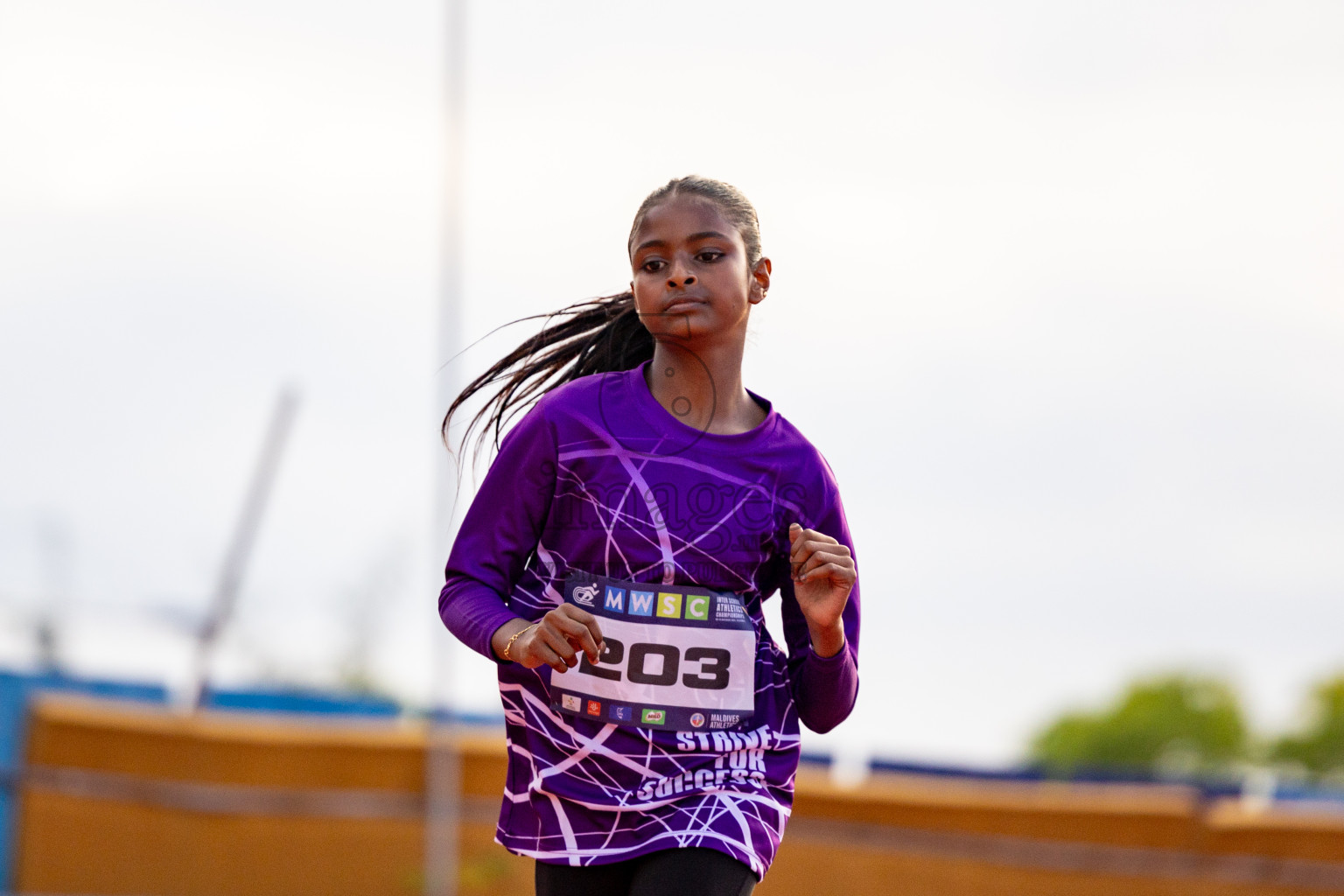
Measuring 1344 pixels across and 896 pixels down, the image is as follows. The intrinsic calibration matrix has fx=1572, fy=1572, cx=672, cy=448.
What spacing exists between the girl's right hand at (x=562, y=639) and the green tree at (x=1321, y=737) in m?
70.2

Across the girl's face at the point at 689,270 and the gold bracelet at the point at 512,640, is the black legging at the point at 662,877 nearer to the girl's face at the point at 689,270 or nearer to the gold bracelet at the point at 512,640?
the gold bracelet at the point at 512,640

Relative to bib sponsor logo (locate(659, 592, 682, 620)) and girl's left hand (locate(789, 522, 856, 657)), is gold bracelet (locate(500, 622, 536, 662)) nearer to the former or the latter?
bib sponsor logo (locate(659, 592, 682, 620))

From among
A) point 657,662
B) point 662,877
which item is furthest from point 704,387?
point 662,877

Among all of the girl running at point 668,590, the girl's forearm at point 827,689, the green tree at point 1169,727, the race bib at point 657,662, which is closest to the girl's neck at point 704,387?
the girl running at point 668,590

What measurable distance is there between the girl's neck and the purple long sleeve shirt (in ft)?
0.14

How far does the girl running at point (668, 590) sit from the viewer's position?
8.92 feet

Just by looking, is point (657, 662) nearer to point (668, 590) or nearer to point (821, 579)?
point (668, 590)

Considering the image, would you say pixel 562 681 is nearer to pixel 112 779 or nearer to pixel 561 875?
pixel 561 875

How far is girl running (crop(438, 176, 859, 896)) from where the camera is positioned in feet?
8.92

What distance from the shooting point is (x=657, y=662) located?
9.02 feet

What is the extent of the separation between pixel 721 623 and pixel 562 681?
0.30m

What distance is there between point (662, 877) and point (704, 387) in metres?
0.89

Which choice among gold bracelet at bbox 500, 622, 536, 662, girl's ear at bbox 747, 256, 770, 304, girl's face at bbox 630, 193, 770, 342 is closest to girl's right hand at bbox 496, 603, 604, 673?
gold bracelet at bbox 500, 622, 536, 662

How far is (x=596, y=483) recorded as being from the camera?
2818 millimetres
